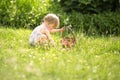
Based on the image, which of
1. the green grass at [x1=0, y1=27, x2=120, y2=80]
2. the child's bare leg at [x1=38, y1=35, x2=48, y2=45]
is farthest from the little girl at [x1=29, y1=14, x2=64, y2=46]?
the green grass at [x1=0, y1=27, x2=120, y2=80]

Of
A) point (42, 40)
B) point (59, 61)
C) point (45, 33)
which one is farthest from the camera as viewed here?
point (45, 33)

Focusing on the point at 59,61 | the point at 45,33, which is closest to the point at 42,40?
the point at 45,33

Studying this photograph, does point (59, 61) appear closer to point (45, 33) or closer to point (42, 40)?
point (42, 40)

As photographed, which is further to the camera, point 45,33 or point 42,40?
point 45,33

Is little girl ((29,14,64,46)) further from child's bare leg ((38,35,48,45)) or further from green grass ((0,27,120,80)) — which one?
green grass ((0,27,120,80))

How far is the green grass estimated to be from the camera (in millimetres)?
5285

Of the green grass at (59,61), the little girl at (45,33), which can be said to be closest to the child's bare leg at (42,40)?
the little girl at (45,33)

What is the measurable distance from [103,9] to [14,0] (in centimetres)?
279

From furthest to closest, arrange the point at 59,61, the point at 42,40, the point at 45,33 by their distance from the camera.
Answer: the point at 45,33
the point at 42,40
the point at 59,61

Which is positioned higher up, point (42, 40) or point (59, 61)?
point (59, 61)

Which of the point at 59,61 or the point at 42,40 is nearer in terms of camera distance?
the point at 59,61

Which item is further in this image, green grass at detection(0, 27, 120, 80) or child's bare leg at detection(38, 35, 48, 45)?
child's bare leg at detection(38, 35, 48, 45)

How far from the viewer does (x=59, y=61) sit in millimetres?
6082

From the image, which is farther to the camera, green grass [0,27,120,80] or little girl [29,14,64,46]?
little girl [29,14,64,46]
